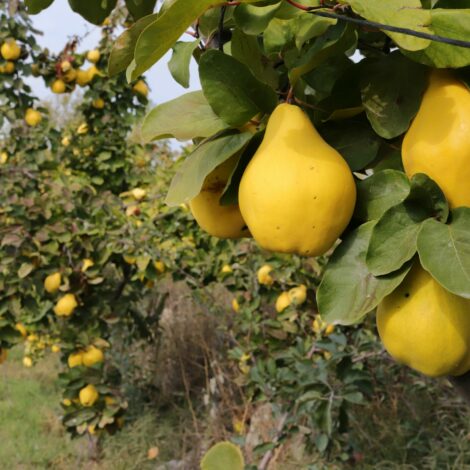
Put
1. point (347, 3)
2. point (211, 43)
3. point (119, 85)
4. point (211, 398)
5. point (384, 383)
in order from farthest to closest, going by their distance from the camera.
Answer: point (119, 85) < point (211, 398) < point (384, 383) < point (211, 43) < point (347, 3)

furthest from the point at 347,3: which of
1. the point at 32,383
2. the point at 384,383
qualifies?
the point at 32,383

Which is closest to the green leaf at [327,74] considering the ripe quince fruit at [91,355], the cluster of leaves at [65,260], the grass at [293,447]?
the grass at [293,447]

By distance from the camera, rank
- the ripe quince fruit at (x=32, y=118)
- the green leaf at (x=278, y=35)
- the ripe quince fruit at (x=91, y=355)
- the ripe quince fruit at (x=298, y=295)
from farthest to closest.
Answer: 1. the ripe quince fruit at (x=32, y=118)
2. the ripe quince fruit at (x=91, y=355)
3. the ripe quince fruit at (x=298, y=295)
4. the green leaf at (x=278, y=35)

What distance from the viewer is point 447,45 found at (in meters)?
0.42

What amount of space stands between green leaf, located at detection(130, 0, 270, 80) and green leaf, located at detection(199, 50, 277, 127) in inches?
1.9

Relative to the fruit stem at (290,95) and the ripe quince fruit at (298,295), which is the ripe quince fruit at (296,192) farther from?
the ripe quince fruit at (298,295)

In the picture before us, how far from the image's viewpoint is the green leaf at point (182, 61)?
51 centimetres

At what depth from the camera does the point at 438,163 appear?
42 cm

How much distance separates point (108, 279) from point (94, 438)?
2.32ft

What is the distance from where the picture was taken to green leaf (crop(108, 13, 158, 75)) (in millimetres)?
499

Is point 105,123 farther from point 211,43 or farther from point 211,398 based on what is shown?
point 211,43

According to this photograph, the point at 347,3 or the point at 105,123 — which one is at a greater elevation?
the point at 347,3

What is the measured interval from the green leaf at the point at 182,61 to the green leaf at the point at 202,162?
0.19 ft

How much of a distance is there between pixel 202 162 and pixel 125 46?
0.12 metres
